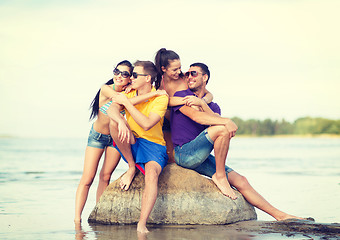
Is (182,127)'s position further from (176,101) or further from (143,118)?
(143,118)

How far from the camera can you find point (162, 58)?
21.8 feet

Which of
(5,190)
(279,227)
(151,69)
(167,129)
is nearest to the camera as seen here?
(279,227)

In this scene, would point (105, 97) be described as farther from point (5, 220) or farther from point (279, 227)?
point (279, 227)

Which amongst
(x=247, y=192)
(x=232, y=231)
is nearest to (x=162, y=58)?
(x=247, y=192)

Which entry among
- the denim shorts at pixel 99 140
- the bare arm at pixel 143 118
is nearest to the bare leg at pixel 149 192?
the bare arm at pixel 143 118

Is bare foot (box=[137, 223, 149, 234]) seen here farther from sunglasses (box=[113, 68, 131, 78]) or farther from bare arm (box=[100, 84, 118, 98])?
sunglasses (box=[113, 68, 131, 78])

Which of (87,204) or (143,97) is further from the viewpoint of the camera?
(87,204)

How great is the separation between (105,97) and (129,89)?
0.46 m

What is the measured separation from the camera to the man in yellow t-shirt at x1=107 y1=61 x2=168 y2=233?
602cm

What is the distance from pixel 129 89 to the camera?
259 inches

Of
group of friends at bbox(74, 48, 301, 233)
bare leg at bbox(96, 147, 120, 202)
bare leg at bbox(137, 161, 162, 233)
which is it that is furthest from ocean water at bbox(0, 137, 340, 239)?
bare leg at bbox(96, 147, 120, 202)

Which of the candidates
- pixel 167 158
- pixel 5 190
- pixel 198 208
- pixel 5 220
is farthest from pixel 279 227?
pixel 5 190

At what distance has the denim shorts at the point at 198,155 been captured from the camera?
625 centimetres

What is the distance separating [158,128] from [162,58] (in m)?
0.96
